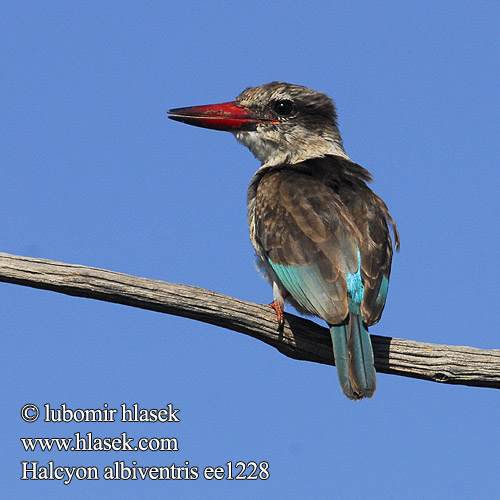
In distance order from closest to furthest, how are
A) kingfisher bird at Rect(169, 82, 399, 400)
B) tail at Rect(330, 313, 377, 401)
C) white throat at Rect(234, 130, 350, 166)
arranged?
tail at Rect(330, 313, 377, 401) → kingfisher bird at Rect(169, 82, 399, 400) → white throat at Rect(234, 130, 350, 166)

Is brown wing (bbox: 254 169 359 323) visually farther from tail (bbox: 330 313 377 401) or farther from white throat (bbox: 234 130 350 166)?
white throat (bbox: 234 130 350 166)

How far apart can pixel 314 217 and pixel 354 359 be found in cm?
91

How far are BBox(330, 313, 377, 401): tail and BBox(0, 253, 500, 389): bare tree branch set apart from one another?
0.37 m

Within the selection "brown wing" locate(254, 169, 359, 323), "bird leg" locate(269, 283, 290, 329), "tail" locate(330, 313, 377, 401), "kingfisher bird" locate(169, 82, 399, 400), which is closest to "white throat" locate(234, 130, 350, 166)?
"kingfisher bird" locate(169, 82, 399, 400)

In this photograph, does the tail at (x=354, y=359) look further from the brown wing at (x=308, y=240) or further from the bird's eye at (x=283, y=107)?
the bird's eye at (x=283, y=107)

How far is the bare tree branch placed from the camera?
4.06m

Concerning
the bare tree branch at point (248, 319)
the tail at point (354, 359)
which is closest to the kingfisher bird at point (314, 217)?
the tail at point (354, 359)

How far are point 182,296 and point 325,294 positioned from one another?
0.79 metres

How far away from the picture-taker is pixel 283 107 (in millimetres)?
5477

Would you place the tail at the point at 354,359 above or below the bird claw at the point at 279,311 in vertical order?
below

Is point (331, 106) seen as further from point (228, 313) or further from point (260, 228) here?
point (228, 313)

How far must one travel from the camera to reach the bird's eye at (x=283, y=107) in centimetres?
548

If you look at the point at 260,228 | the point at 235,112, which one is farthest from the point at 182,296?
the point at 235,112

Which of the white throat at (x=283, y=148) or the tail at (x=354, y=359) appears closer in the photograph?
the tail at (x=354, y=359)
